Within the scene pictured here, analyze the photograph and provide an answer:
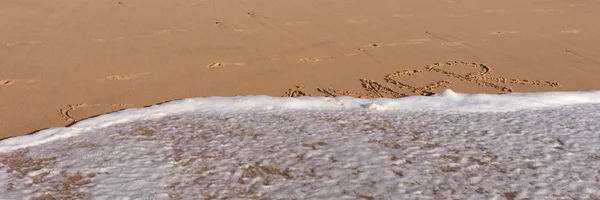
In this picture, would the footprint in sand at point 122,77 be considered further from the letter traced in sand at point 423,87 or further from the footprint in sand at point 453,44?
the footprint in sand at point 453,44

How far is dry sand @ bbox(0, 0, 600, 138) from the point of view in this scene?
5156 millimetres

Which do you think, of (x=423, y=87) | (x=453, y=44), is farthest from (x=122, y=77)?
(x=453, y=44)

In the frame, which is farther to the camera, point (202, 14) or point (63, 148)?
point (202, 14)

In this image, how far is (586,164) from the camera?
11.8ft

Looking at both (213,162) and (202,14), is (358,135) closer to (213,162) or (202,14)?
(213,162)

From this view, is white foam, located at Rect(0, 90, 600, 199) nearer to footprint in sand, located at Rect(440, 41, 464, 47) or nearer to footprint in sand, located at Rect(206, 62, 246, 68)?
footprint in sand, located at Rect(206, 62, 246, 68)

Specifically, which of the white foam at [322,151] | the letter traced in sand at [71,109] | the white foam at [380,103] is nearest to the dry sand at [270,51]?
the letter traced in sand at [71,109]

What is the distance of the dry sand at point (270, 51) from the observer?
203 inches

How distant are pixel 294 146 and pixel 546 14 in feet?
17.6

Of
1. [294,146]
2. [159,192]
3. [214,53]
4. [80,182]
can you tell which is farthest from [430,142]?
[214,53]

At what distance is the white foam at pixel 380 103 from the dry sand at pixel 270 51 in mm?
187

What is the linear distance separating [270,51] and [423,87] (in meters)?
1.68

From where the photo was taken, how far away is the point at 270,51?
6180 mm

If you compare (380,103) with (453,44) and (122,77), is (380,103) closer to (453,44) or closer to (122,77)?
(453,44)
